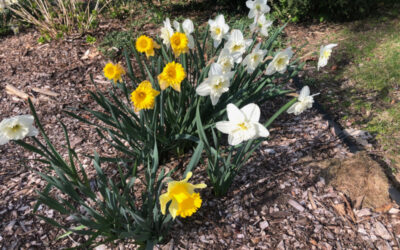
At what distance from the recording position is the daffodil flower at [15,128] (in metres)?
1.29

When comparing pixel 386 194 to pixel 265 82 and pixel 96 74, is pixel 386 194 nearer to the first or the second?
pixel 265 82

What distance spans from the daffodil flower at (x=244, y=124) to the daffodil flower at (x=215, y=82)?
0.16 meters

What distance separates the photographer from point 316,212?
5.99 ft

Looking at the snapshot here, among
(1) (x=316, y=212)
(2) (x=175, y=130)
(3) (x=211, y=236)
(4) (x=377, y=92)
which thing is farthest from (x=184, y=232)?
(4) (x=377, y=92)

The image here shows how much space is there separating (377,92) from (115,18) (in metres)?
3.55

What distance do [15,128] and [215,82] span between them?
0.95 metres

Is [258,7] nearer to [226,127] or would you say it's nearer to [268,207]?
[226,127]

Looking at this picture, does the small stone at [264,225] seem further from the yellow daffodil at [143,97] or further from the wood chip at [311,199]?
the yellow daffodil at [143,97]

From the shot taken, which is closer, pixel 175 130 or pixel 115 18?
pixel 175 130

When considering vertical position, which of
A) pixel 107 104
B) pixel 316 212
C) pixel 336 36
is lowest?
pixel 316 212

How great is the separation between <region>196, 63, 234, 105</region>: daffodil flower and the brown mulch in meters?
0.71

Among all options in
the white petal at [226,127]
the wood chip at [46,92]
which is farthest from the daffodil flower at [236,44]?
the wood chip at [46,92]

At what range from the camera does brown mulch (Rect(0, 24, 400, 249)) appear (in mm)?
1689

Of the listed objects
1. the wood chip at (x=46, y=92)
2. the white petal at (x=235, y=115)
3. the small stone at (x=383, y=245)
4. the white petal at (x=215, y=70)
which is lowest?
the small stone at (x=383, y=245)
